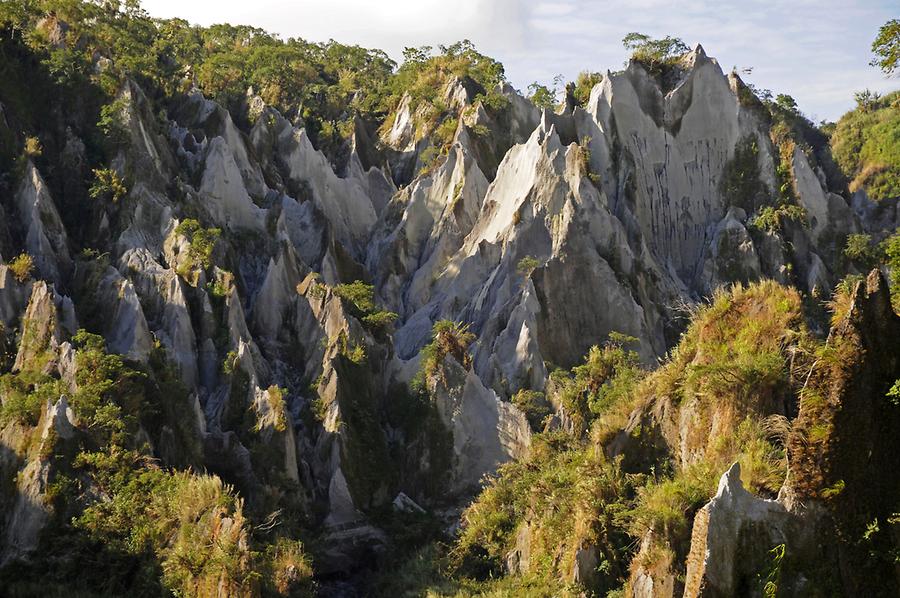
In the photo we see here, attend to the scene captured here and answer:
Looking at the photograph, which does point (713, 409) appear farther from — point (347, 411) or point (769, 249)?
point (769, 249)

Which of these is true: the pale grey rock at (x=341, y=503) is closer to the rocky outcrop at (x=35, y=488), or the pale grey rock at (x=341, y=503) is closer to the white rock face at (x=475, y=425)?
the white rock face at (x=475, y=425)

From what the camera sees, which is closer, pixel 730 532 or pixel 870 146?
pixel 730 532

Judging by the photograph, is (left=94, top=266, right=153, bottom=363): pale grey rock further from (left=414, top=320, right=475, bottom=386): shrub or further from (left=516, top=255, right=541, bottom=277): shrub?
(left=516, top=255, right=541, bottom=277): shrub

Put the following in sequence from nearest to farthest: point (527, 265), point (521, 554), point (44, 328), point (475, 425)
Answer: point (521, 554), point (44, 328), point (475, 425), point (527, 265)

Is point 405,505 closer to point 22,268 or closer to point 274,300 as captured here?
point 274,300

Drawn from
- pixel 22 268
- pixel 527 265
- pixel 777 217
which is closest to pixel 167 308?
pixel 22 268

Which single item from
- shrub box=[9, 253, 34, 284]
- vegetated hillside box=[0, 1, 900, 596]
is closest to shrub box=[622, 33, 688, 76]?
vegetated hillside box=[0, 1, 900, 596]
